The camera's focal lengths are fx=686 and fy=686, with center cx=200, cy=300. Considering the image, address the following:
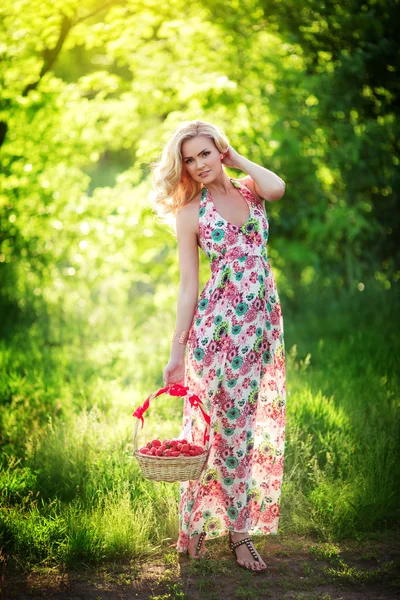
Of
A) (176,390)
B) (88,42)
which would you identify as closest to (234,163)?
(176,390)

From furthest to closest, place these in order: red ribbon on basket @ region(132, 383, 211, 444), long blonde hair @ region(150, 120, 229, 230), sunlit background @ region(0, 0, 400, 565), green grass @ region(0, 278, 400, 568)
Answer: sunlit background @ region(0, 0, 400, 565), green grass @ region(0, 278, 400, 568), long blonde hair @ region(150, 120, 229, 230), red ribbon on basket @ region(132, 383, 211, 444)

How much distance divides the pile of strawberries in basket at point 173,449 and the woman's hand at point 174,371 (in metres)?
0.32

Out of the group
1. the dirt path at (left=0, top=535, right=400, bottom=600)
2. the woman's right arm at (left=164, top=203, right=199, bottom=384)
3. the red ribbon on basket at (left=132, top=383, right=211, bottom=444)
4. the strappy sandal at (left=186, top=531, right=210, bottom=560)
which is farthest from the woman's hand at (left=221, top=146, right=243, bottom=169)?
the dirt path at (left=0, top=535, right=400, bottom=600)

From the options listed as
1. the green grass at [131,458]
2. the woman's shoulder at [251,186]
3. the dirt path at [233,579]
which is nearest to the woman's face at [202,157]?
the woman's shoulder at [251,186]

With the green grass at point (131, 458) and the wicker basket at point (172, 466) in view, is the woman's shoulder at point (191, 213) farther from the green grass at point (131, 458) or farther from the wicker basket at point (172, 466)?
the green grass at point (131, 458)

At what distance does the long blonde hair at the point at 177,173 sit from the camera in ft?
10.9

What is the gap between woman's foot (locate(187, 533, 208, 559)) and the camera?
341 centimetres

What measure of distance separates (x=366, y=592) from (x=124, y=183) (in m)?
5.64

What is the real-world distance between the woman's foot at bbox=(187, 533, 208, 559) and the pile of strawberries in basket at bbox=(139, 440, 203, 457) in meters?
0.55

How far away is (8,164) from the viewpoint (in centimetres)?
706

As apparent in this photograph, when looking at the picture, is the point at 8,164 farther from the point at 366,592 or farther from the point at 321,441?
the point at 366,592

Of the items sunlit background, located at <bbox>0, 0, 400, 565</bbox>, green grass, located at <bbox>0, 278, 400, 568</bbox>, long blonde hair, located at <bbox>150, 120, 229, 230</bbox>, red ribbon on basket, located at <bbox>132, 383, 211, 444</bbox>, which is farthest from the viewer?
sunlit background, located at <bbox>0, 0, 400, 565</bbox>

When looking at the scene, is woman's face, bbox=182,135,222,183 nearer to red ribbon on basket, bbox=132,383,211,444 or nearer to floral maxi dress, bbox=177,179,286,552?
floral maxi dress, bbox=177,179,286,552

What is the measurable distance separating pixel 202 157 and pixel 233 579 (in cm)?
201
